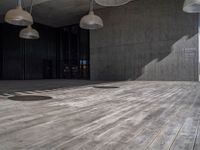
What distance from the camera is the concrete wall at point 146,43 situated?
516 inches

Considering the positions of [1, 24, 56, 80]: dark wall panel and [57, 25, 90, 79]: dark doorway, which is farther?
[57, 25, 90, 79]: dark doorway

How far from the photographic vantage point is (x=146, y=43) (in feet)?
47.0

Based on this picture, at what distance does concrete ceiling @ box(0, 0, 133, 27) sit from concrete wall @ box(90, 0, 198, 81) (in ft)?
7.03

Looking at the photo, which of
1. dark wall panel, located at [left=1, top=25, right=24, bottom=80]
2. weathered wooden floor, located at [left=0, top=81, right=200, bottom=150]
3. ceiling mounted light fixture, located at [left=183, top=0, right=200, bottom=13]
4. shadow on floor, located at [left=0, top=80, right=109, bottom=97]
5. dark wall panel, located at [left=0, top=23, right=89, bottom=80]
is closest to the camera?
weathered wooden floor, located at [left=0, top=81, right=200, bottom=150]

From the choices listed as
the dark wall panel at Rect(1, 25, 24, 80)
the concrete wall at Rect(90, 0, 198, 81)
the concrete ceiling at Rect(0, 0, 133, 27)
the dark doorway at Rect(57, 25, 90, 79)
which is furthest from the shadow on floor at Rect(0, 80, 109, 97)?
the dark doorway at Rect(57, 25, 90, 79)

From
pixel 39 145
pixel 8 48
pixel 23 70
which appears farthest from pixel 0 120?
pixel 8 48

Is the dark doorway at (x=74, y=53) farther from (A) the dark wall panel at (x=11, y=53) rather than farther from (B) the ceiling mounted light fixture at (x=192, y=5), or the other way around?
(B) the ceiling mounted light fixture at (x=192, y=5)

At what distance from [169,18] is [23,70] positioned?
13.6 metres

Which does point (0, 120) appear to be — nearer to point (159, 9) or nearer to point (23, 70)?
point (159, 9)

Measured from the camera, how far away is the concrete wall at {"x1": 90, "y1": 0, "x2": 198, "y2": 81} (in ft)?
43.0

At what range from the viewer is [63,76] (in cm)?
2105

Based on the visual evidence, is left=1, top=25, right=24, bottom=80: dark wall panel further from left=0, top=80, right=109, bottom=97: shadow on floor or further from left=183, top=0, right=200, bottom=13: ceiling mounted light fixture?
left=183, top=0, right=200, bottom=13: ceiling mounted light fixture

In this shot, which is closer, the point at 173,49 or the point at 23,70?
the point at 173,49

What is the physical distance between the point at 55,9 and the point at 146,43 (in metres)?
8.07
